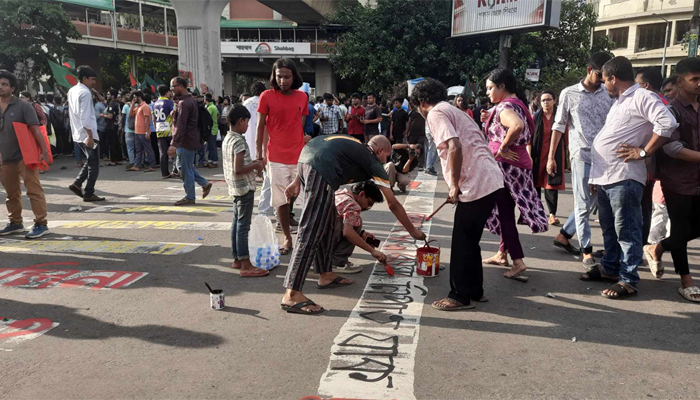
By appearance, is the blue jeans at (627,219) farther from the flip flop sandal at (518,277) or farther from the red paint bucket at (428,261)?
the red paint bucket at (428,261)

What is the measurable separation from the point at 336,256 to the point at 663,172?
290cm

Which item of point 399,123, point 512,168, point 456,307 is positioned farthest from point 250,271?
point 399,123

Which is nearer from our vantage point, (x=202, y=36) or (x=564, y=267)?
(x=564, y=267)

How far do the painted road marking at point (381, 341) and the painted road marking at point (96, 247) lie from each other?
2.33 meters

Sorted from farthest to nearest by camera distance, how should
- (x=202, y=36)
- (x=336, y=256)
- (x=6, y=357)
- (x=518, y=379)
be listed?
(x=202, y=36) < (x=336, y=256) < (x=6, y=357) < (x=518, y=379)

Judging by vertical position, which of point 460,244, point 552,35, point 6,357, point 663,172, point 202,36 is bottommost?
point 6,357

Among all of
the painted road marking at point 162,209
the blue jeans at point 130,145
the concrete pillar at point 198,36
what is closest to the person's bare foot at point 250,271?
the painted road marking at point 162,209

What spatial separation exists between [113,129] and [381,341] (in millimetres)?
12387

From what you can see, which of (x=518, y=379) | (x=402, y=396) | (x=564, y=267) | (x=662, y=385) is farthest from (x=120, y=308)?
(x=564, y=267)

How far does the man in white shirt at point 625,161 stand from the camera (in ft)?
13.9

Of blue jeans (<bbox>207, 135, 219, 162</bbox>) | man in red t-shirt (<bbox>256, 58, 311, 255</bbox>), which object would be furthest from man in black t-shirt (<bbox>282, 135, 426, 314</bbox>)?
blue jeans (<bbox>207, 135, 219, 162</bbox>)

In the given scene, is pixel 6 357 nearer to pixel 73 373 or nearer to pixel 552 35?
pixel 73 373

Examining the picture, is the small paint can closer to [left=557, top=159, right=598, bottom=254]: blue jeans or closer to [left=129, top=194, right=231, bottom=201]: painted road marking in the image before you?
[left=557, top=159, right=598, bottom=254]: blue jeans

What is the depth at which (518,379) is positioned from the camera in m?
3.04
